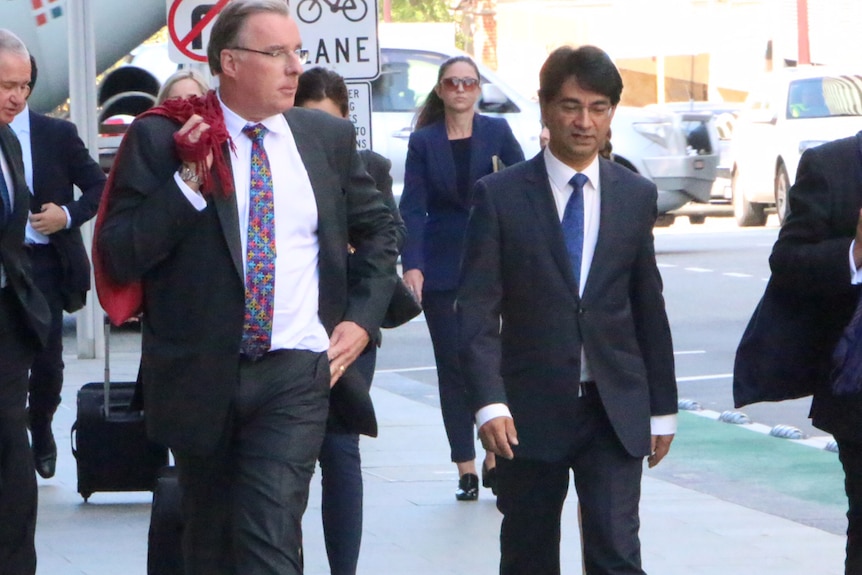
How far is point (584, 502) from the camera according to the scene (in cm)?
472

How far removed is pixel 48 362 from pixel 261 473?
3954 mm

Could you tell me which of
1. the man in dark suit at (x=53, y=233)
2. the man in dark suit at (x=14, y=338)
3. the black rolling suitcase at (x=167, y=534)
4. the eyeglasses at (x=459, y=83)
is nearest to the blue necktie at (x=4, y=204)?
the man in dark suit at (x=14, y=338)

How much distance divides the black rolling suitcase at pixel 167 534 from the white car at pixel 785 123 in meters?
18.0

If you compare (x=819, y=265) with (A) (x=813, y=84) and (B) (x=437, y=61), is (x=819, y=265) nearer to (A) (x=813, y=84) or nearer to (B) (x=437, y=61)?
(B) (x=437, y=61)

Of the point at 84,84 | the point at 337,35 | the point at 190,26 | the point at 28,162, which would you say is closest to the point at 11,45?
the point at 28,162

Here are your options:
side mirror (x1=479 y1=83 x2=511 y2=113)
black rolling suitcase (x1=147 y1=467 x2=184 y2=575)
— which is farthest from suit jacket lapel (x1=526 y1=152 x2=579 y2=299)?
side mirror (x1=479 y1=83 x2=511 y2=113)

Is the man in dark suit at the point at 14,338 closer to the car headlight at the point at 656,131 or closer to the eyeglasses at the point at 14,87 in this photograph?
the eyeglasses at the point at 14,87

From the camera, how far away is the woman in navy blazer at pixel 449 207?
7891 millimetres

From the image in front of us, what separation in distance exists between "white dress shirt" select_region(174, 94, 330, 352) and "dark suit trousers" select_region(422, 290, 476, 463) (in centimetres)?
326

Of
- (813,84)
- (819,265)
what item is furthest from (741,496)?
(813,84)

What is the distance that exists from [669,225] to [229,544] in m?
23.3

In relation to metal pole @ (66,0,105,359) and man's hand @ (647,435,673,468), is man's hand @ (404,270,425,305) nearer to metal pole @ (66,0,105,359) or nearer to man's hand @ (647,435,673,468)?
man's hand @ (647,435,673,468)

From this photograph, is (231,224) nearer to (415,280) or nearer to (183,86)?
(183,86)

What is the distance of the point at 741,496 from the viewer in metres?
8.24
